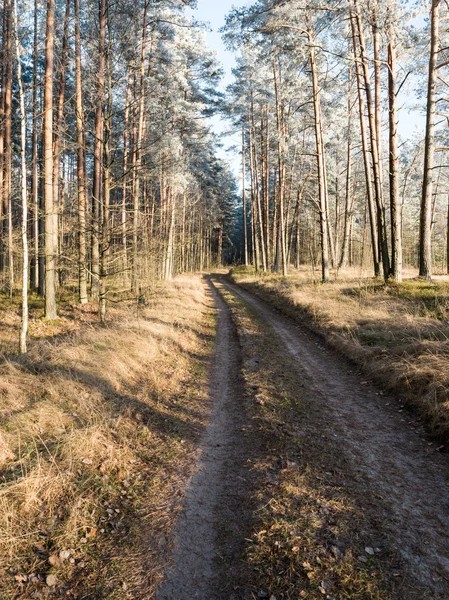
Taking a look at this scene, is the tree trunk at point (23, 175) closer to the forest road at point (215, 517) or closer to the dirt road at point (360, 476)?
the dirt road at point (360, 476)

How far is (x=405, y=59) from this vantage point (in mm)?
15469

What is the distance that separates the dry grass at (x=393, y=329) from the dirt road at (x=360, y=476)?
43 centimetres

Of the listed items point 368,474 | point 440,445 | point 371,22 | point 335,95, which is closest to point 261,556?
point 368,474

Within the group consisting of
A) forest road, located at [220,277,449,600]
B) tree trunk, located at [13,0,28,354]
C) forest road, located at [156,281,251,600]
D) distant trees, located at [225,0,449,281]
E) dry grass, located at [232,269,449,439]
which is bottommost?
forest road, located at [156,281,251,600]

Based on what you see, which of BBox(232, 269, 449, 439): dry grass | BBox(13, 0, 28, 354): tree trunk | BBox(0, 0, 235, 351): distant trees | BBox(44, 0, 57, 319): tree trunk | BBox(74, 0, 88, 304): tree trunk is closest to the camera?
BBox(232, 269, 449, 439): dry grass

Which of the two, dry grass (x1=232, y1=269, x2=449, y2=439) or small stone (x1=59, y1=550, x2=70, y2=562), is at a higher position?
dry grass (x1=232, y1=269, x2=449, y2=439)

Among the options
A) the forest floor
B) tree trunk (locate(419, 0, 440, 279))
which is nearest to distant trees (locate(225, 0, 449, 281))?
tree trunk (locate(419, 0, 440, 279))

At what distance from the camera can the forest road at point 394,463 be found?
3061 mm

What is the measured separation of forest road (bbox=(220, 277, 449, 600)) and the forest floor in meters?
0.02

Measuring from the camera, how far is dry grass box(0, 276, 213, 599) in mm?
3025

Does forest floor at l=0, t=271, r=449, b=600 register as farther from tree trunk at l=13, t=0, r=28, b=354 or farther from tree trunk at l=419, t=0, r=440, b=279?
tree trunk at l=419, t=0, r=440, b=279

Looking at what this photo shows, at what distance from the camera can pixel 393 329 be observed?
928 centimetres

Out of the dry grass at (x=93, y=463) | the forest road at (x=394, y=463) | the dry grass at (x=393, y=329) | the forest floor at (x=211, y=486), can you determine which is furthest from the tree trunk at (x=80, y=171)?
the dry grass at (x=393, y=329)

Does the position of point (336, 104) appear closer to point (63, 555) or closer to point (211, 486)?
point (211, 486)
